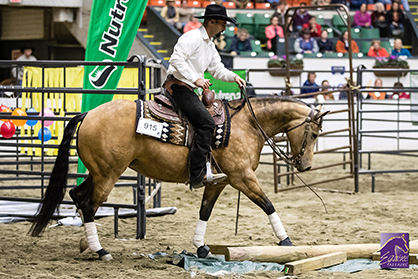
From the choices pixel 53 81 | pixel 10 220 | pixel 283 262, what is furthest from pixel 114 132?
pixel 53 81

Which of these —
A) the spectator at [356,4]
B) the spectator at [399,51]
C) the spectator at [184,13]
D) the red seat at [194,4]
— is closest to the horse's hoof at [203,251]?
the spectator at [184,13]

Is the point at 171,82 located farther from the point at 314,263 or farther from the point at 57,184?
the point at 314,263

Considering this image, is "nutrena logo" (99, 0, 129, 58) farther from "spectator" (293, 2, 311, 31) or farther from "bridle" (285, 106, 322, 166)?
"spectator" (293, 2, 311, 31)

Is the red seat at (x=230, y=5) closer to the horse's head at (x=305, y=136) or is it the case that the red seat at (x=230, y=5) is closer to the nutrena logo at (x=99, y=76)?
the nutrena logo at (x=99, y=76)

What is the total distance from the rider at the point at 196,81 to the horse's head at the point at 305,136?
0.68 metres

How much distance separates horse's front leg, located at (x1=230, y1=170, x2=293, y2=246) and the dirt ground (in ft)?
1.74

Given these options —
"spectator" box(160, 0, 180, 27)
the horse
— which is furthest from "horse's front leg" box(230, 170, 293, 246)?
"spectator" box(160, 0, 180, 27)

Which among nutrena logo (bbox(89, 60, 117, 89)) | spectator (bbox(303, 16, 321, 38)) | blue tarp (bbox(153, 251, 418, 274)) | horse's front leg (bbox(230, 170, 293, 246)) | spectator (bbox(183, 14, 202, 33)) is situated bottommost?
blue tarp (bbox(153, 251, 418, 274))

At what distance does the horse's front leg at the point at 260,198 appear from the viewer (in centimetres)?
473

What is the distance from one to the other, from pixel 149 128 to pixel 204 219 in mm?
1030

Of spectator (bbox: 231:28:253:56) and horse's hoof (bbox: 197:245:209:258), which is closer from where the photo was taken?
horse's hoof (bbox: 197:245:209:258)

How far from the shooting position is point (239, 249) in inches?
176

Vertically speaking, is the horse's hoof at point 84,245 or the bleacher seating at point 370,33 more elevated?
the bleacher seating at point 370,33

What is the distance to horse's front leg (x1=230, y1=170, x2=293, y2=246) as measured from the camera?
4727 millimetres
